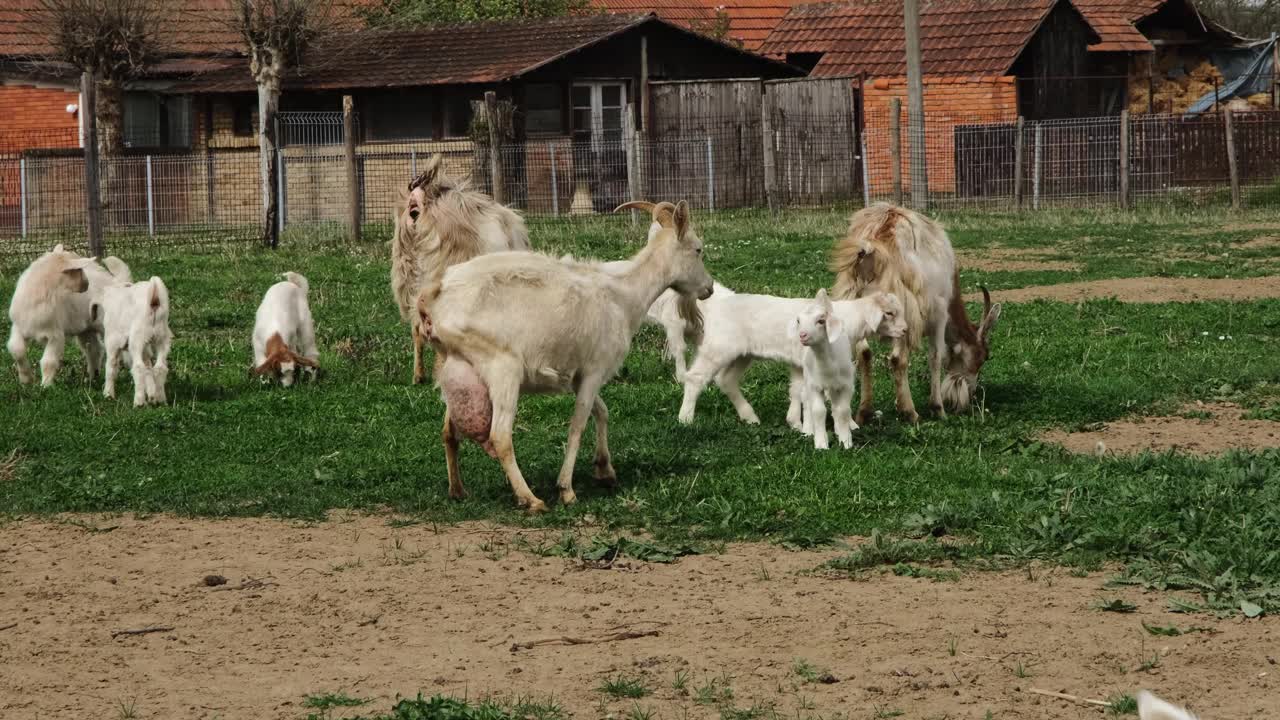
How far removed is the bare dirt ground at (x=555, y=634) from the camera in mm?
5469

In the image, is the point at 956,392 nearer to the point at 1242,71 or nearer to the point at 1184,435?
the point at 1184,435

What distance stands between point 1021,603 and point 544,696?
1.95 m

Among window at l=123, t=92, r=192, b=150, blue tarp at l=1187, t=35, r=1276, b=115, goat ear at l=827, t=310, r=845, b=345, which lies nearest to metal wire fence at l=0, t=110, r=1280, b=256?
window at l=123, t=92, r=192, b=150

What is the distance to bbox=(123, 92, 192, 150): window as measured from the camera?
34.0 meters

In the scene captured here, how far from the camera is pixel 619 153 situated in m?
29.5

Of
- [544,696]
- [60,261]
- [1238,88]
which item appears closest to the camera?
[544,696]

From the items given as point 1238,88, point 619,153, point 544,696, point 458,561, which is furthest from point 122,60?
point 544,696

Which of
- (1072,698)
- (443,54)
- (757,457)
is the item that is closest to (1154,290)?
(757,457)

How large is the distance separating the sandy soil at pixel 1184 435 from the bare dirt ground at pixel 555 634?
275cm

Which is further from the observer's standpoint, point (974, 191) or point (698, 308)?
point (974, 191)

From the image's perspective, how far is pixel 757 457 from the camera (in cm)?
913

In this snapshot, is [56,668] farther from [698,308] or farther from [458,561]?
[698,308]

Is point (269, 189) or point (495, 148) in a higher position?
point (495, 148)

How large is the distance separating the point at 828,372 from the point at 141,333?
4511 mm
